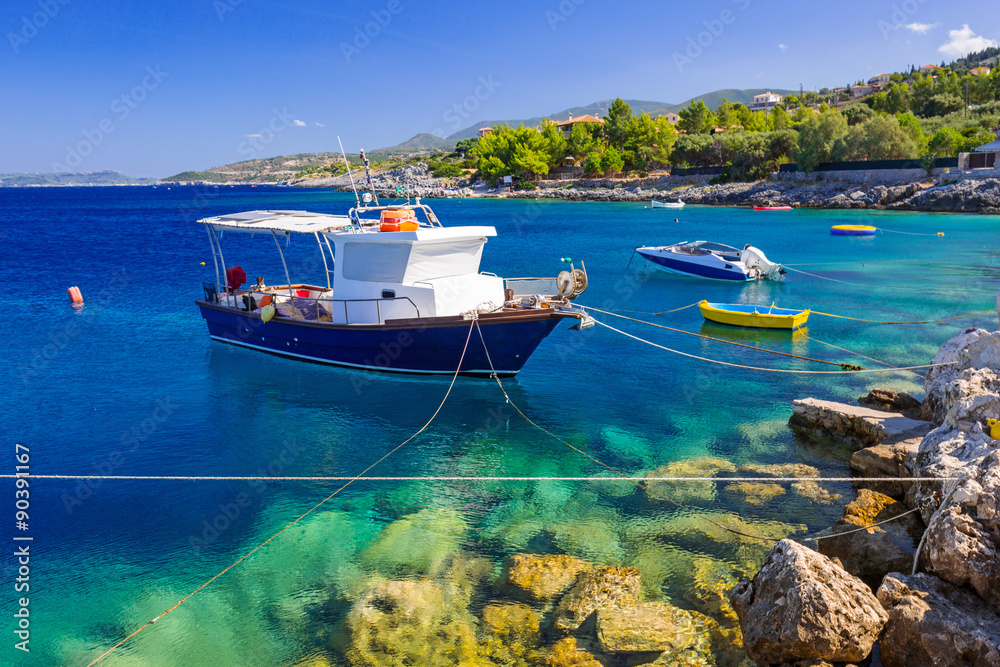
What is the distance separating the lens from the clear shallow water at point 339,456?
7.31 m

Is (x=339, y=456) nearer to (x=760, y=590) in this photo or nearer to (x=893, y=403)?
(x=760, y=590)

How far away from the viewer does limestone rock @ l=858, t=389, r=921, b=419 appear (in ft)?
36.7

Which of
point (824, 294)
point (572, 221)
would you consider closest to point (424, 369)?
point (824, 294)

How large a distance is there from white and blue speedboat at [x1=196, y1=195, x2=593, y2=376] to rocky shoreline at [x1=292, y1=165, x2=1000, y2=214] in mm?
14081

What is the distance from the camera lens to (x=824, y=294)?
25297 mm

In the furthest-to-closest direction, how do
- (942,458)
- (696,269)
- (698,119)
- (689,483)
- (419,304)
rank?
(698,119)
(696,269)
(419,304)
(689,483)
(942,458)

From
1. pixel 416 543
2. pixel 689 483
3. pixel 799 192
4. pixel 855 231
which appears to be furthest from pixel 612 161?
pixel 416 543

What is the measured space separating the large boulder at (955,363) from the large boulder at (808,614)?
16.8 ft

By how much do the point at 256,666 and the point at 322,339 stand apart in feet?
30.8

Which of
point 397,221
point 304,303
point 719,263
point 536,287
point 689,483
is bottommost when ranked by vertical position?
point 689,483

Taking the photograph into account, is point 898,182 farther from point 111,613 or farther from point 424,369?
point 111,613

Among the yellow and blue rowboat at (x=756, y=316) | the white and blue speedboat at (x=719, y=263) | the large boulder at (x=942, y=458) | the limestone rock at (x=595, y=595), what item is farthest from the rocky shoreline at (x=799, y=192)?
the large boulder at (x=942, y=458)

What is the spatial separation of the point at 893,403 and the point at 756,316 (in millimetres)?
8049

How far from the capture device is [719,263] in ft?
92.2
